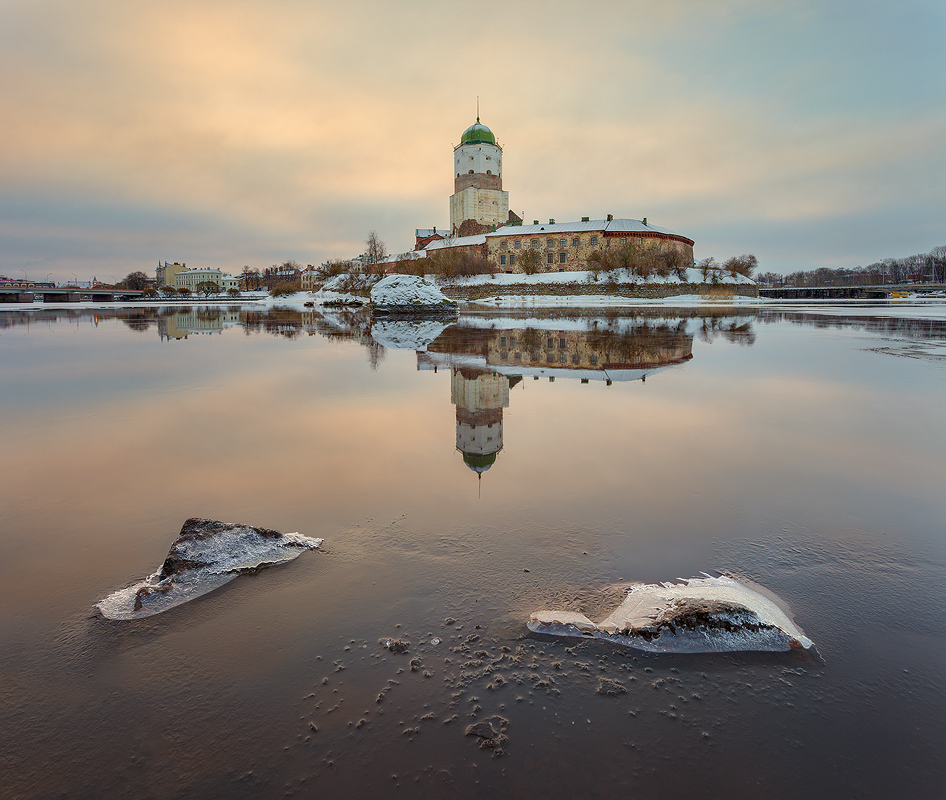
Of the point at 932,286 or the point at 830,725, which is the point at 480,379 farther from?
the point at 932,286

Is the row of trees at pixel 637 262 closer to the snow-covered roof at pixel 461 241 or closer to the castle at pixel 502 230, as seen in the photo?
the castle at pixel 502 230

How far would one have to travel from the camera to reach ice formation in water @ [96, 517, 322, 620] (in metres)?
2.87

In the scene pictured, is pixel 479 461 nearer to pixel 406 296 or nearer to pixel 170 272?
pixel 406 296

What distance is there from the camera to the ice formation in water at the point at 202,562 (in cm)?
287

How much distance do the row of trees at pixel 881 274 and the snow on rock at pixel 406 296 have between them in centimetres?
12108

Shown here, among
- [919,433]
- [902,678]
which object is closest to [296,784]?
[902,678]

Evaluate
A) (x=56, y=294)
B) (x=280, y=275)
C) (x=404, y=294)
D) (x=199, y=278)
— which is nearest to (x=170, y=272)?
(x=199, y=278)

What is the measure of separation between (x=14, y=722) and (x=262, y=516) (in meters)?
1.90

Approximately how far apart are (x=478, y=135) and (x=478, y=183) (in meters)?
6.98

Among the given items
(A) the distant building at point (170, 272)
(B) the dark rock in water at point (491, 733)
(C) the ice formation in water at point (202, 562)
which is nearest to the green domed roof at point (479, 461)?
(C) the ice formation in water at point (202, 562)

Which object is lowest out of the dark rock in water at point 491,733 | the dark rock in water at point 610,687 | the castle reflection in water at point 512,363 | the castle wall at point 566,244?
the dark rock in water at point 491,733

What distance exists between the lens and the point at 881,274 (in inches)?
5241

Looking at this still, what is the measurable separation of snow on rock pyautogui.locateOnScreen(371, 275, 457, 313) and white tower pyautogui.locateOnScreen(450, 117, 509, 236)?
53.1 meters

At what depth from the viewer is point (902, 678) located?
2.34 metres
